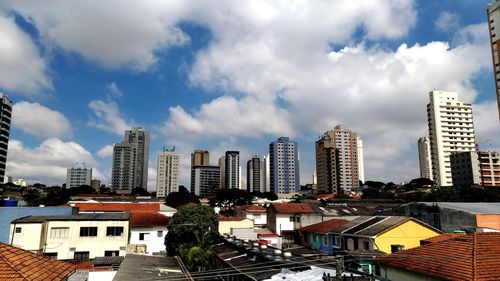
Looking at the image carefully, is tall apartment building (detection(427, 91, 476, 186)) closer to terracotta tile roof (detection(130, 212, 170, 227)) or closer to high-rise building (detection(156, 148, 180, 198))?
terracotta tile roof (detection(130, 212, 170, 227))

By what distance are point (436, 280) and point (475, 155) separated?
130 meters

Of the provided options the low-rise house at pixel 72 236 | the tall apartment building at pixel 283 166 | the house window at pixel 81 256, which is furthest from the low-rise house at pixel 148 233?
the tall apartment building at pixel 283 166

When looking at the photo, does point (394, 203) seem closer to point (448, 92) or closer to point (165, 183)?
point (448, 92)

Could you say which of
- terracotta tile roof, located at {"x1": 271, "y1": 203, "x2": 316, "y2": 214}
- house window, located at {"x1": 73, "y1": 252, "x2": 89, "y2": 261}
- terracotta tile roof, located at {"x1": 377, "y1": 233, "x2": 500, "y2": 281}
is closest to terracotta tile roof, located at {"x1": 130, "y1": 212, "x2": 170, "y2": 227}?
house window, located at {"x1": 73, "y1": 252, "x2": 89, "y2": 261}

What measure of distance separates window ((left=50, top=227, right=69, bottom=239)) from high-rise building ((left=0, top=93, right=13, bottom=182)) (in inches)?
3493

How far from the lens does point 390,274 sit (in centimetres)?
1750

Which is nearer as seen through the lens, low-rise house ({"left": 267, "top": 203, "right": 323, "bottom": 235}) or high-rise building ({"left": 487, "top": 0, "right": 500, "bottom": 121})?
low-rise house ({"left": 267, "top": 203, "right": 323, "bottom": 235})

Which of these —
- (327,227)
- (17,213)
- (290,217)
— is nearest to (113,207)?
(17,213)

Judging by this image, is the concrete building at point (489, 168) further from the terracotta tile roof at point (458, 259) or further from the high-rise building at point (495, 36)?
the terracotta tile roof at point (458, 259)

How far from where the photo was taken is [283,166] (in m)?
196

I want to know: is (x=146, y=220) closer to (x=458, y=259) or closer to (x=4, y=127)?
(x=458, y=259)

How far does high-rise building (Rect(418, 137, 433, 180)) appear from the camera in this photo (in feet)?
571

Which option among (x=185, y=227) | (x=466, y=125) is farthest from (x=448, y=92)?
(x=185, y=227)

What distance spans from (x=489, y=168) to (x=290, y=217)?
99489 mm
